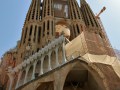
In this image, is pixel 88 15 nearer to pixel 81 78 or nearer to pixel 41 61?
pixel 41 61

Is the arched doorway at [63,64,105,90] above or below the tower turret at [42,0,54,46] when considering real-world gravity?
below

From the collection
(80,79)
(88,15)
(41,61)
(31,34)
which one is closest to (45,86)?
(80,79)

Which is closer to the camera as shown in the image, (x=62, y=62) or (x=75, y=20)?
(x=62, y=62)

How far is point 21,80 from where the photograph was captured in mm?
20078

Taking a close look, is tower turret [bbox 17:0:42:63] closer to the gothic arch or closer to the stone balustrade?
the stone balustrade

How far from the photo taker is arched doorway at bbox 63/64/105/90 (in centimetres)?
1657

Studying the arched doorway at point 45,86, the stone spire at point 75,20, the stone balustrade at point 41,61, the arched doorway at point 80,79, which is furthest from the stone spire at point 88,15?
the arched doorway at point 45,86

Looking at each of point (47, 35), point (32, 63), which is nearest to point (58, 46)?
point (32, 63)

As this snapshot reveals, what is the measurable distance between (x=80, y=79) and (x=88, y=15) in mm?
17645

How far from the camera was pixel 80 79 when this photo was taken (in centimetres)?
1733

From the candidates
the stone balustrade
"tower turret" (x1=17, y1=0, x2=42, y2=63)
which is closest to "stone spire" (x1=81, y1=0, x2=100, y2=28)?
"tower turret" (x1=17, y1=0, x2=42, y2=63)

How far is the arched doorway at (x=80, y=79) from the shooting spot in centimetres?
1657

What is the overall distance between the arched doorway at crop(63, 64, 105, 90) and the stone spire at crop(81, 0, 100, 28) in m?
14.7

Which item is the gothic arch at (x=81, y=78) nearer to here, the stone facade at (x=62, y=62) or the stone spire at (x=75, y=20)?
the stone facade at (x=62, y=62)
